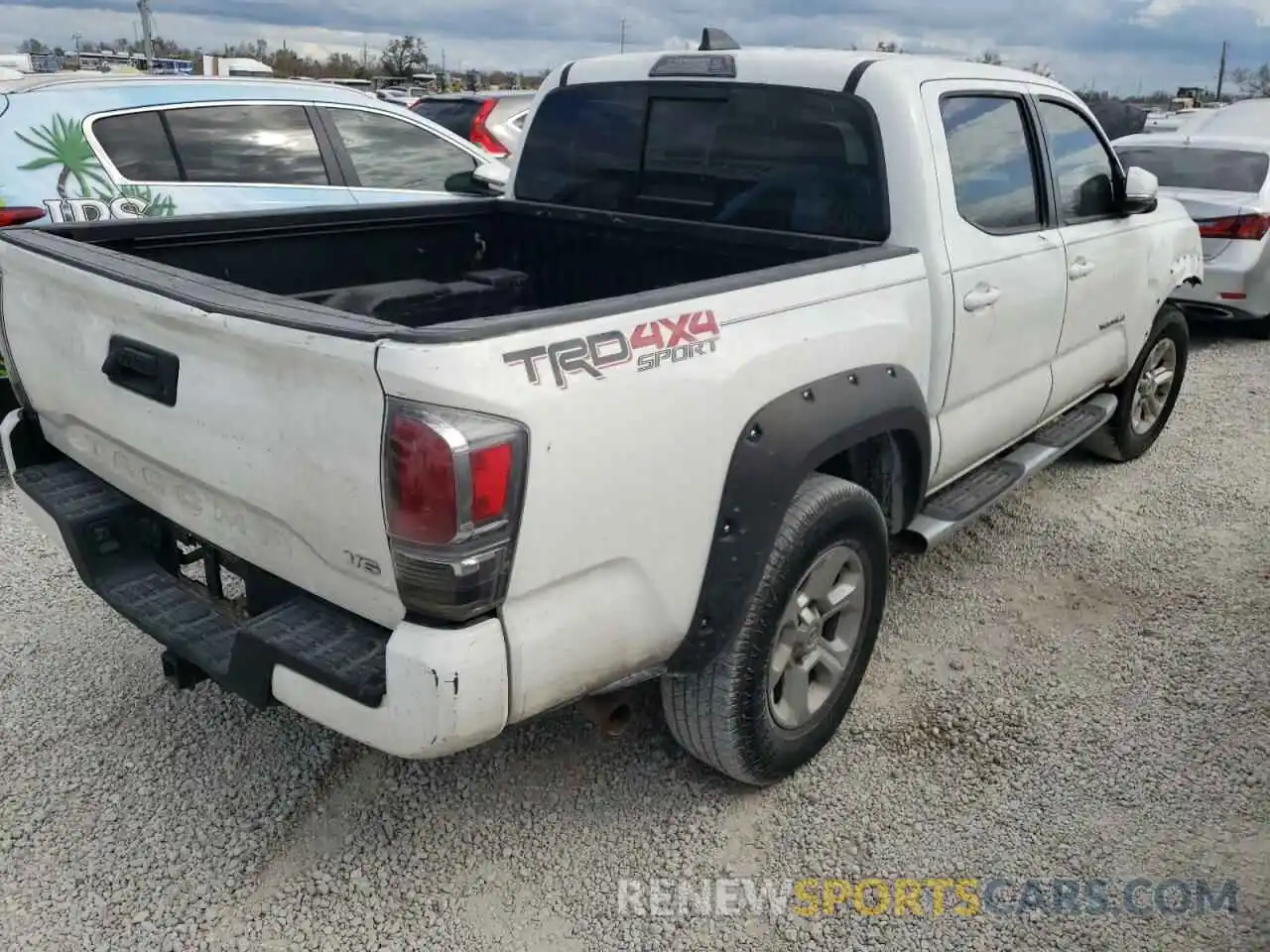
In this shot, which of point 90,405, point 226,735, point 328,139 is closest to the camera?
point 90,405

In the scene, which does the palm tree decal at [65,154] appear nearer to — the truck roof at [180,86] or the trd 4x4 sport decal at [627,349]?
the truck roof at [180,86]

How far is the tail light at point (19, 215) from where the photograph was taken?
4797mm

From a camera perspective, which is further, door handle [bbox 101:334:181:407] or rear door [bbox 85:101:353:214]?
rear door [bbox 85:101:353:214]

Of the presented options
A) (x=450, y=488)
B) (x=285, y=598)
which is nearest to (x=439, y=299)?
(x=285, y=598)

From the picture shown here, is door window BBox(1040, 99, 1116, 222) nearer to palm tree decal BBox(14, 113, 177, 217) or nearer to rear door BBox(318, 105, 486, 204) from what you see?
rear door BBox(318, 105, 486, 204)

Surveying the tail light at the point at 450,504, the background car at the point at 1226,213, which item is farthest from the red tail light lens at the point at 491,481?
the background car at the point at 1226,213

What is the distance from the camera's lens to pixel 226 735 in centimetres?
310

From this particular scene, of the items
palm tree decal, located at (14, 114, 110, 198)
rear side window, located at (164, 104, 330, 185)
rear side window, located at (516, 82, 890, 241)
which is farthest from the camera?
rear side window, located at (164, 104, 330, 185)

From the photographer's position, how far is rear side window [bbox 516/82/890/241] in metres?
3.23

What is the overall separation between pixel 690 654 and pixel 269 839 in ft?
4.04

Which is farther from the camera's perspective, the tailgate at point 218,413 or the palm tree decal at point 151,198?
the palm tree decal at point 151,198

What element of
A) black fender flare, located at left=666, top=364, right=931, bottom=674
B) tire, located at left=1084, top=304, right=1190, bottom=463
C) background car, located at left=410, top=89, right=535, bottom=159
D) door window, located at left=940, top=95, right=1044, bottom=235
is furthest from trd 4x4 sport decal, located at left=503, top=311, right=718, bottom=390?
background car, located at left=410, top=89, right=535, bottom=159

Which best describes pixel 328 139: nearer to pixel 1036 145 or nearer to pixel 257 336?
pixel 1036 145

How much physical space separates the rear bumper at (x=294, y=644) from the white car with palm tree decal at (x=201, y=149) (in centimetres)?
230
